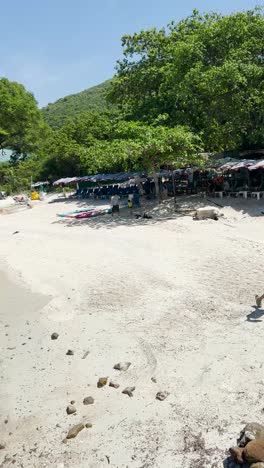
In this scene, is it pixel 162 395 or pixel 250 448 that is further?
pixel 162 395

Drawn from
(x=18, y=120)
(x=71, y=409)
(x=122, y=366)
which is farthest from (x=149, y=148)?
(x=18, y=120)

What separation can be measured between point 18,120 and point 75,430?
49401mm

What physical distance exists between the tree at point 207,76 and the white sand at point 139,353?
10905mm

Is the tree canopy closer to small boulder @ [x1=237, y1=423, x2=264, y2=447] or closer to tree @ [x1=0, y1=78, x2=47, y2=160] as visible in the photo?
small boulder @ [x1=237, y1=423, x2=264, y2=447]

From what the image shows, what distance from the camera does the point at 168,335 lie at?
862 cm

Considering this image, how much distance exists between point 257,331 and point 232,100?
1821cm

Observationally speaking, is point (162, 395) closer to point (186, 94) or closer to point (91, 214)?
point (91, 214)

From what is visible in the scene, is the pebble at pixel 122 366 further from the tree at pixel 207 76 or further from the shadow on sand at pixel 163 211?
the tree at pixel 207 76

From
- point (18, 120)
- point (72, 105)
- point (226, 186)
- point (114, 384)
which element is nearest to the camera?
point (114, 384)

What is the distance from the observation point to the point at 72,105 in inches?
3816

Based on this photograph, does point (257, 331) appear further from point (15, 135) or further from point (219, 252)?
point (15, 135)

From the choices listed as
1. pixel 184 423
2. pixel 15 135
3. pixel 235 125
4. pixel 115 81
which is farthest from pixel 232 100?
pixel 15 135

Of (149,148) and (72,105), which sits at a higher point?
(72,105)

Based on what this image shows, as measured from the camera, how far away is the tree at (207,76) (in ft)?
74.1
